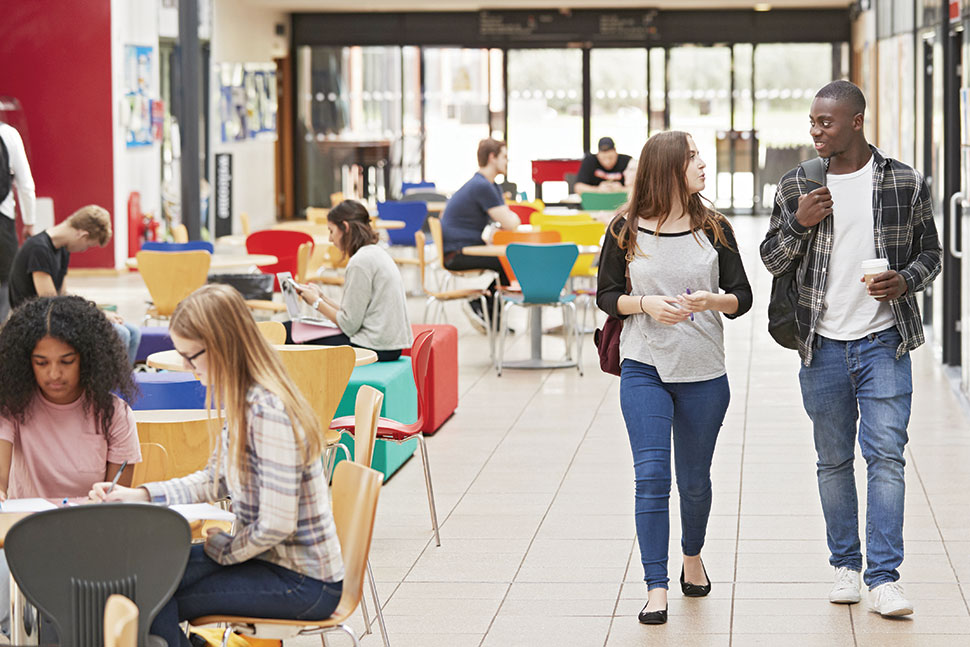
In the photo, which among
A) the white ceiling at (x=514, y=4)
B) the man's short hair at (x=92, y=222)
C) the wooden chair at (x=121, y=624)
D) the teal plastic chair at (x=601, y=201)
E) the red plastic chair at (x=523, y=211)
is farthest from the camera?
the white ceiling at (x=514, y=4)

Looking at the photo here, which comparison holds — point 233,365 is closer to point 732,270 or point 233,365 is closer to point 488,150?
point 732,270

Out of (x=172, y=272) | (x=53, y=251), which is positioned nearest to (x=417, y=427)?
(x=53, y=251)

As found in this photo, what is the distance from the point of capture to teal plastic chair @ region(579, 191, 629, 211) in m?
13.6

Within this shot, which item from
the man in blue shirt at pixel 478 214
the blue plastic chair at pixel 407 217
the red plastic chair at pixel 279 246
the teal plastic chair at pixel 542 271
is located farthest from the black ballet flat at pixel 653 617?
the blue plastic chair at pixel 407 217

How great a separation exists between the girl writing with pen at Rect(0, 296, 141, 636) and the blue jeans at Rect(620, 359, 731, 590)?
1427 mm

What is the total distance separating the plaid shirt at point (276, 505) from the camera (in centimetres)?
319

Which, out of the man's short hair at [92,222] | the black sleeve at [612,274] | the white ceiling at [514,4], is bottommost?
the black sleeve at [612,274]

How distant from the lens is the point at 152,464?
399cm

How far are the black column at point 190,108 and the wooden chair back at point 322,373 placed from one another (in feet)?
30.3

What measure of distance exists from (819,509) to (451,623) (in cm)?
198

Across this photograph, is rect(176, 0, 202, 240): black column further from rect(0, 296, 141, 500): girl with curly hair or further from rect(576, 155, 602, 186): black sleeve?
rect(0, 296, 141, 500): girl with curly hair

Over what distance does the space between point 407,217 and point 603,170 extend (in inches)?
78.1

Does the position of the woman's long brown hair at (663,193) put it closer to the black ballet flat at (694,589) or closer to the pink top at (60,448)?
the black ballet flat at (694,589)

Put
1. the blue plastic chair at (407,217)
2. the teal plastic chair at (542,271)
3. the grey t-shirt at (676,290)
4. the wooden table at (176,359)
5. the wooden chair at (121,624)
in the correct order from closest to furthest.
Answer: the wooden chair at (121,624), the grey t-shirt at (676,290), the wooden table at (176,359), the teal plastic chair at (542,271), the blue plastic chair at (407,217)
